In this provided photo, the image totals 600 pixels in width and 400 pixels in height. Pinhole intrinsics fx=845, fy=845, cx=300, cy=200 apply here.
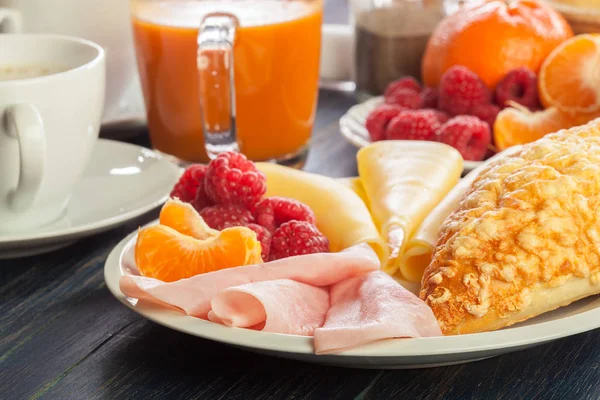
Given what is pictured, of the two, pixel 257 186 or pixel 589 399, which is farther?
pixel 257 186

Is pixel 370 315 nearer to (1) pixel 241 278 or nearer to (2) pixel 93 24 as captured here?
(1) pixel 241 278

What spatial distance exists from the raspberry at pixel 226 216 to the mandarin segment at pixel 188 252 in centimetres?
8

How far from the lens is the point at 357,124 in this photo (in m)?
1.44

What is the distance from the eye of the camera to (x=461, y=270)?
2.49 feet

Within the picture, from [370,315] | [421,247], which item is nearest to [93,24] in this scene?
[421,247]

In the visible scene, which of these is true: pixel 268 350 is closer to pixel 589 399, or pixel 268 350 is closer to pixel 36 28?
pixel 589 399

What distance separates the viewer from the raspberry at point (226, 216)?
91 cm

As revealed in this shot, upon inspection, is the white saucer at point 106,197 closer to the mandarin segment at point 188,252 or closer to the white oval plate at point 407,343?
the mandarin segment at point 188,252

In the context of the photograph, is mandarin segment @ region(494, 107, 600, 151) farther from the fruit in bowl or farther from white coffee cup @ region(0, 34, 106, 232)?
white coffee cup @ region(0, 34, 106, 232)

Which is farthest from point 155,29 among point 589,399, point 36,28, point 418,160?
point 589,399

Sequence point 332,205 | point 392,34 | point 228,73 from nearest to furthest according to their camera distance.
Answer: point 332,205
point 228,73
point 392,34

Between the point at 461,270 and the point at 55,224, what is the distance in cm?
55

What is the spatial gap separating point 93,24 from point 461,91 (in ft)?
2.01

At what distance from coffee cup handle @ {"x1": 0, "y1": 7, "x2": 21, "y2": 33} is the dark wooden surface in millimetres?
506
